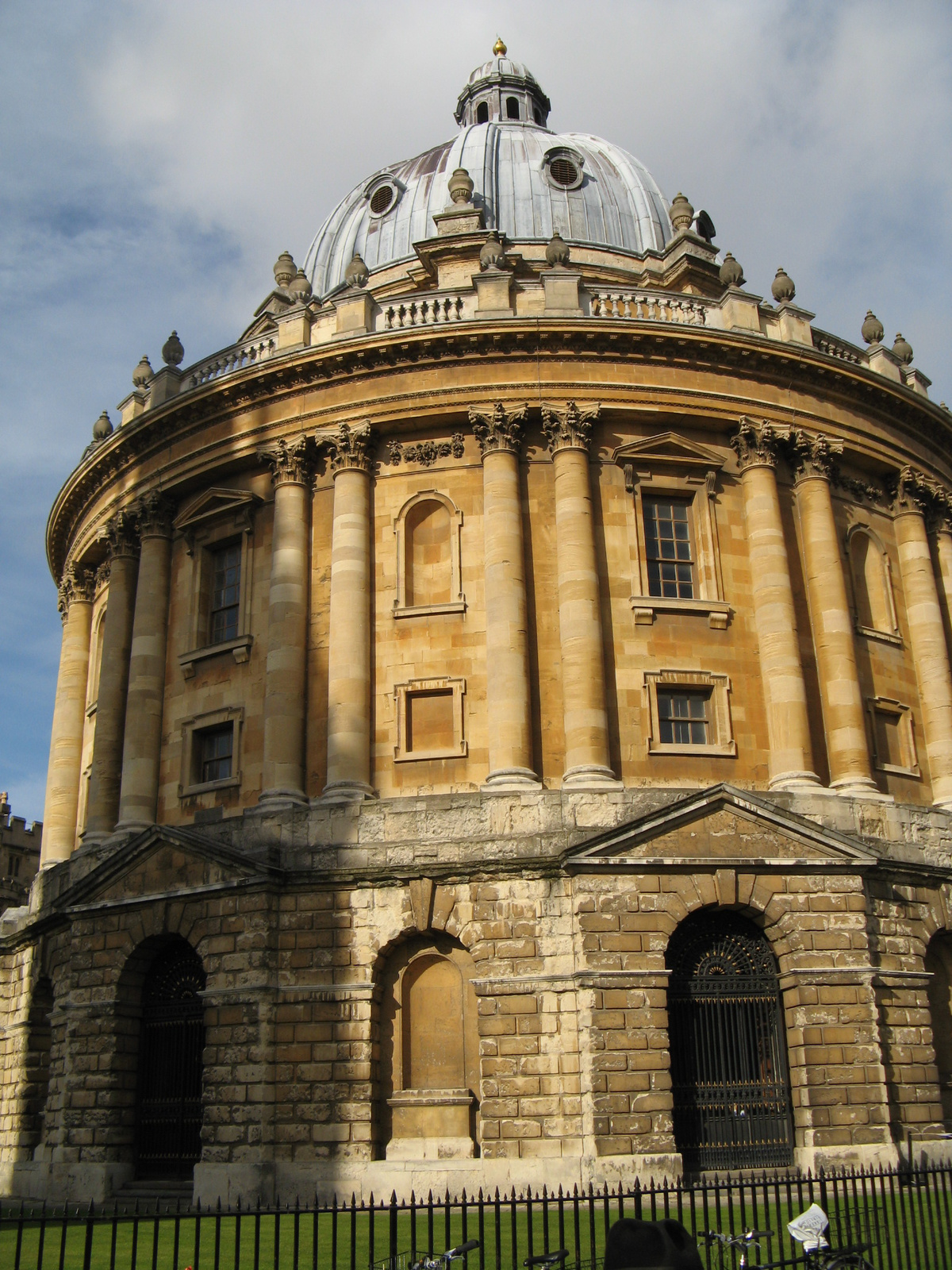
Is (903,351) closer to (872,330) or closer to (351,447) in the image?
(872,330)

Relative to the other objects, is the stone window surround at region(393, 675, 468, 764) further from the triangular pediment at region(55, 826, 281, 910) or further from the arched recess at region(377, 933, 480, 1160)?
the arched recess at region(377, 933, 480, 1160)

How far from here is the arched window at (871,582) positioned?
29438 millimetres

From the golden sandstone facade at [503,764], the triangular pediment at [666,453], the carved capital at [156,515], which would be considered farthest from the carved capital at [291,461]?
the triangular pediment at [666,453]

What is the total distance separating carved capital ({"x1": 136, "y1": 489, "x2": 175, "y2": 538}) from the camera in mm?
30562

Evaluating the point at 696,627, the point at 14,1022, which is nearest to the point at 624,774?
the point at 696,627

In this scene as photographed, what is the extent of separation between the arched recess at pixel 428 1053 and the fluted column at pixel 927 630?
1180 cm

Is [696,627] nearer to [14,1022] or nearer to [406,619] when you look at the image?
[406,619]

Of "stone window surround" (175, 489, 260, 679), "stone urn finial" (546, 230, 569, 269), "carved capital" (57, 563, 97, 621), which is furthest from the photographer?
"carved capital" (57, 563, 97, 621)

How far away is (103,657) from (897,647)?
18.8 m

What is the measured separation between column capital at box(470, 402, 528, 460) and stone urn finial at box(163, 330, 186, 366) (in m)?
9.45

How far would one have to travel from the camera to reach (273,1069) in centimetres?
2295

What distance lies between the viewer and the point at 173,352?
1282 inches

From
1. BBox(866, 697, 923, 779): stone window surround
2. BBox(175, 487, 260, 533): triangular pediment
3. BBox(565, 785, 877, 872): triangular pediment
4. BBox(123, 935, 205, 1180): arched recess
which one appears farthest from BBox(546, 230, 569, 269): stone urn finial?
BBox(123, 935, 205, 1180): arched recess

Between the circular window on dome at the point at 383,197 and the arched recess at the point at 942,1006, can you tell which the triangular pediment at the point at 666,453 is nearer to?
the arched recess at the point at 942,1006
